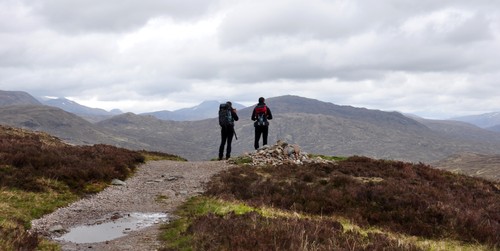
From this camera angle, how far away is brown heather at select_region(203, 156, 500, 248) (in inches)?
572

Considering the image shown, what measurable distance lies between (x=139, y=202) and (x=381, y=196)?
1022 cm

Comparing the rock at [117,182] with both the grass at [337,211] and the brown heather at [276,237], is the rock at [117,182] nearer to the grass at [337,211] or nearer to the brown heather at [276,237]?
the grass at [337,211]

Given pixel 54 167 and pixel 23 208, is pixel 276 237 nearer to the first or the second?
pixel 23 208

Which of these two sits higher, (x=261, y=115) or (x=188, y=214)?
(x=261, y=115)

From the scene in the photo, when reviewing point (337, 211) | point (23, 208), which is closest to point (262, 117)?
point (337, 211)

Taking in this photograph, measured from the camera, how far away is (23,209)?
13531 mm

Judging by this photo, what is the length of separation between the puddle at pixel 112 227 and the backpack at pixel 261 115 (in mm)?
14822

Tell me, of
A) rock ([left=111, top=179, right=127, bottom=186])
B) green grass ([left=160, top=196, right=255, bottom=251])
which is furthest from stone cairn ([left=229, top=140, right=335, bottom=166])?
green grass ([left=160, top=196, right=255, bottom=251])

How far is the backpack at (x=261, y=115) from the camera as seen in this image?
2884cm

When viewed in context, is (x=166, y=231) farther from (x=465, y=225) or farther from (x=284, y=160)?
(x=284, y=160)

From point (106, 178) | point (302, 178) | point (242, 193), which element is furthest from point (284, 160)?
point (106, 178)

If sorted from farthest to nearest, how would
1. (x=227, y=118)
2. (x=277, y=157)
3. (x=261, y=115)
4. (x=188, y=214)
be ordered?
(x=261, y=115) < (x=277, y=157) < (x=227, y=118) < (x=188, y=214)

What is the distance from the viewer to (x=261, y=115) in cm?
2898

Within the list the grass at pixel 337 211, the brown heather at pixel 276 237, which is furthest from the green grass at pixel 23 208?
the brown heather at pixel 276 237
